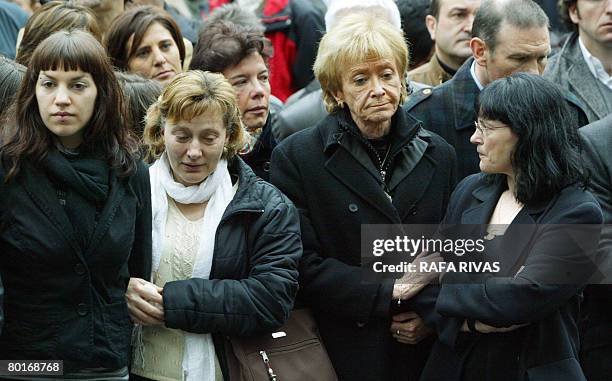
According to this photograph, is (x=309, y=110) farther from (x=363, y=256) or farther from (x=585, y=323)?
(x=585, y=323)

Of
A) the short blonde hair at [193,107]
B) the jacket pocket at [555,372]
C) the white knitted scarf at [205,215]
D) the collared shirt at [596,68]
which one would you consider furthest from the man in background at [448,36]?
the jacket pocket at [555,372]

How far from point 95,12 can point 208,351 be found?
2.98 m

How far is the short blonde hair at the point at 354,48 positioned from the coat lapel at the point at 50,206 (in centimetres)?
143

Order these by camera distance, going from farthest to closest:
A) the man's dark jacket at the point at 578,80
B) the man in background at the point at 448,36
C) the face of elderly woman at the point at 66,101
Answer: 1. the man in background at the point at 448,36
2. the man's dark jacket at the point at 578,80
3. the face of elderly woman at the point at 66,101

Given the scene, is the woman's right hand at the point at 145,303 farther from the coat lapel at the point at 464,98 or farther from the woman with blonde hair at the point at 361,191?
the coat lapel at the point at 464,98

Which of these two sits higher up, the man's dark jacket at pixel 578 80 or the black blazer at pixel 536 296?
the man's dark jacket at pixel 578 80

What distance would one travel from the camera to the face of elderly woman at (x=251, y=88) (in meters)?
5.73

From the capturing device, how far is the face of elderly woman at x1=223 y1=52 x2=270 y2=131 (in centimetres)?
573

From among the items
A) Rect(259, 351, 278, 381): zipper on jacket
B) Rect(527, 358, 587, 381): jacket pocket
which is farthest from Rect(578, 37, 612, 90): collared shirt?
Rect(259, 351, 278, 381): zipper on jacket

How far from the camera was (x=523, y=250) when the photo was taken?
15.1ft

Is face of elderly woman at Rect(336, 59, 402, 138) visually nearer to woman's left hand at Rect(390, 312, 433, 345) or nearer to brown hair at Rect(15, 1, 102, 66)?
woman's left hand at Rect(390, 312, 433, 345)

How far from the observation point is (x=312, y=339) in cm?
491

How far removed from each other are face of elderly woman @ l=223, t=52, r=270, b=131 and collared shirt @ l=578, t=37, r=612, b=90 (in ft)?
5.78

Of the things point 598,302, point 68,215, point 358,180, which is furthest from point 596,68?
point 68,215
